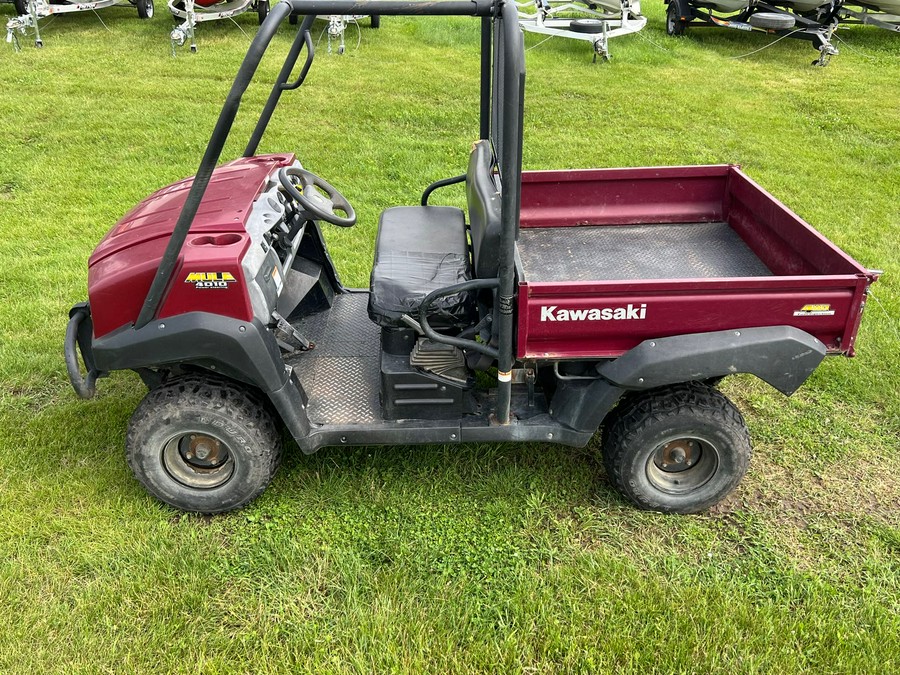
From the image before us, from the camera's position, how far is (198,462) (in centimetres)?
325

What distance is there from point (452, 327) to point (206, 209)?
1.14 meters

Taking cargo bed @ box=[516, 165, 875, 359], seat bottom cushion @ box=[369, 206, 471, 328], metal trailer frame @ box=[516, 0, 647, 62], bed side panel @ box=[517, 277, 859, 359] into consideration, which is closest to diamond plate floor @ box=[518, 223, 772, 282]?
cargo bed @ box=[516, 165, 875, 359]

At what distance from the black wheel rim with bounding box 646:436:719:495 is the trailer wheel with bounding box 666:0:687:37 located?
33.4 ft

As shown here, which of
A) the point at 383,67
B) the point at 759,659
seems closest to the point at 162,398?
the point at 759,659

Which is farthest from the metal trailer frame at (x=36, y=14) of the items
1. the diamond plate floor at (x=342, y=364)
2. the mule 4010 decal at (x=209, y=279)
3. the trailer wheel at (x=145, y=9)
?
the mule 4010 decal at (x=209, y=279)

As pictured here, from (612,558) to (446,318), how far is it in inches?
45.7

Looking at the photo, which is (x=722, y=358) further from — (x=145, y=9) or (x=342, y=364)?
(x=145, y=9)

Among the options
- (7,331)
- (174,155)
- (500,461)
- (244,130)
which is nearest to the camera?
(500,461)

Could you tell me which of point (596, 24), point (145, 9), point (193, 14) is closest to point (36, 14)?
point (145, 9)

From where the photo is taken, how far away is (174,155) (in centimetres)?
723

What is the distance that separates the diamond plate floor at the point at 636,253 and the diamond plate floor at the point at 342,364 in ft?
2.85

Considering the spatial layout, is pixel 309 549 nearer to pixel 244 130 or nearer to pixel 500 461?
pixel 500 461

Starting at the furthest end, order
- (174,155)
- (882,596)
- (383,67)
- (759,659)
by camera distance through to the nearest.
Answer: (383,67)
(174,155)
(882,596)
(759,659)

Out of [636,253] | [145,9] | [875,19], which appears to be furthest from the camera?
[145,9]
